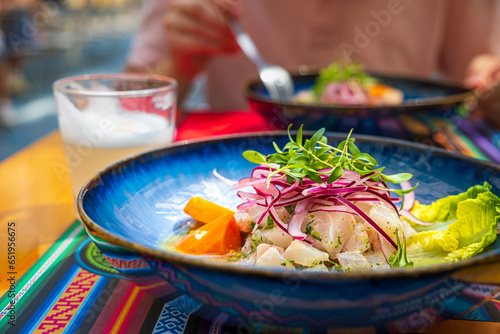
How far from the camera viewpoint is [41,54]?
29.3ft

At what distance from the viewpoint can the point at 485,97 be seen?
2.05m

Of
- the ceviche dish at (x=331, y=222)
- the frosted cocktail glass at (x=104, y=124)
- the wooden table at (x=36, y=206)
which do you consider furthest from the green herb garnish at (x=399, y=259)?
the frosted cocktail glass at (x=104, y=124)

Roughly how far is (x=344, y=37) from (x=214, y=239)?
8.47ft

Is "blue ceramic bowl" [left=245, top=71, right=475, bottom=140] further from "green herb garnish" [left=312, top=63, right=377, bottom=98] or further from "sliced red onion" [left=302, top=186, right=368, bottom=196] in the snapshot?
"sliced red onion" [left=302, top=186, right=368, bottom=196]

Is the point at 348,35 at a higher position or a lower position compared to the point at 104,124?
lower

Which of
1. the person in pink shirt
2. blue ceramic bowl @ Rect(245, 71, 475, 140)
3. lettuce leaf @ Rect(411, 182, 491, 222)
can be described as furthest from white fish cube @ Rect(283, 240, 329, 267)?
the person in pink shirt

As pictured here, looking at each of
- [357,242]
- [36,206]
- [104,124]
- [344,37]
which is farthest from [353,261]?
[344,37]

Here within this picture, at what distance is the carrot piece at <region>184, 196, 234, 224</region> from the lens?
0.86m

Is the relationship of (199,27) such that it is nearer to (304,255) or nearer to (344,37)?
(344,37)

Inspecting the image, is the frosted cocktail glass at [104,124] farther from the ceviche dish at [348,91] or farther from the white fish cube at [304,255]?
the ceviche dish at [348,91]

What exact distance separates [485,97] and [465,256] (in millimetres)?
1576

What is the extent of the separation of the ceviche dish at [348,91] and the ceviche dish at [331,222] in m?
1.07

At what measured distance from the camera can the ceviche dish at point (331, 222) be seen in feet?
2.38

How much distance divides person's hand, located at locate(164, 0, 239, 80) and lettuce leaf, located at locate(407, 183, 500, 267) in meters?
1.71
